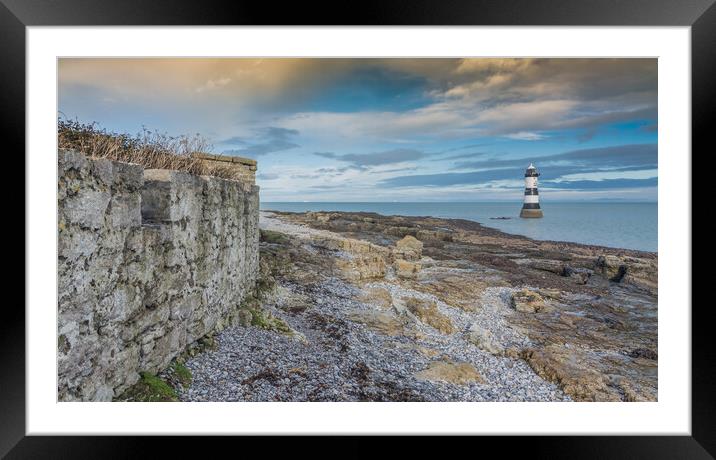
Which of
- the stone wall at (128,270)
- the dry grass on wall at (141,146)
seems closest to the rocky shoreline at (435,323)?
the stone wall at (128,270)

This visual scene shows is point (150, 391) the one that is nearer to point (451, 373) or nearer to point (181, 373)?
point (181, 373)

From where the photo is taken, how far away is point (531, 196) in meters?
8.55

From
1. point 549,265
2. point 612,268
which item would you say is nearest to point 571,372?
point 612,268

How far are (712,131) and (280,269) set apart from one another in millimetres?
5696

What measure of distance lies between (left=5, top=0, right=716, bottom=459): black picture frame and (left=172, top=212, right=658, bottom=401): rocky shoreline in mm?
1164

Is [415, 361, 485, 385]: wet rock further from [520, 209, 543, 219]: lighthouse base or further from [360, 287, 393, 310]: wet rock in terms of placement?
[520, 209, 543, 219]: lighthouse base

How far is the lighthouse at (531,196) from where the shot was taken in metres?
8.04

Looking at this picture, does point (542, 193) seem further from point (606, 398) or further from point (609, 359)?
point (606, 398)

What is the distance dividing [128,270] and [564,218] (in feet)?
30.3

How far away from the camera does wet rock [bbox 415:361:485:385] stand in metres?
4.61

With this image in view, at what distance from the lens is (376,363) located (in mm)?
4750
